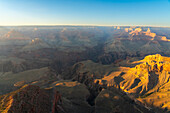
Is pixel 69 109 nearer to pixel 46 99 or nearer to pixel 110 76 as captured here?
pixel 46 99

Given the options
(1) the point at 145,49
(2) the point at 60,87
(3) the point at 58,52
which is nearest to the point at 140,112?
(2) the point at 60,87

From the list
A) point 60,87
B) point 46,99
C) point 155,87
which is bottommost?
point 155,87

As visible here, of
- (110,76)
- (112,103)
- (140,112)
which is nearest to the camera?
(140,112)

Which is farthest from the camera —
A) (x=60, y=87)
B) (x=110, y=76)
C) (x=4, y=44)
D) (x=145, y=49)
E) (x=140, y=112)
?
(x=145, y=49)

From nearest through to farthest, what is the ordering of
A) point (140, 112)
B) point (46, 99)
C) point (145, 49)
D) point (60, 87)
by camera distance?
point (46, 99) → point (140, 112) → point (60, 87) → point (145, 49)

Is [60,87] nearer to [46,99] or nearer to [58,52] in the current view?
[46,99]

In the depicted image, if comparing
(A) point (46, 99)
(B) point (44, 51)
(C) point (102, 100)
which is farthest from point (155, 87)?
(B) point (44, 51)

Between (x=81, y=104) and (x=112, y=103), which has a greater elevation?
(x=112, y=103)

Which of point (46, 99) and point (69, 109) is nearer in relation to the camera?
point (46, 99)

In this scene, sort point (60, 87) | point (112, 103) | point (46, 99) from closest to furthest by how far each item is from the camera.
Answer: point (46, 99) < point (112, 103) < point (60, 87)
